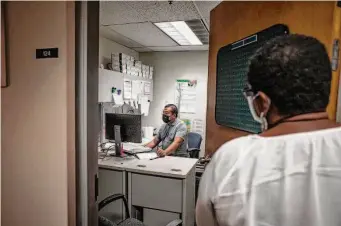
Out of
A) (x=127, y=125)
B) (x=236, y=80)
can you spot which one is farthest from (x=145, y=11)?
(x=236, y=80)

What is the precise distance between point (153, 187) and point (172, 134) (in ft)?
3.40

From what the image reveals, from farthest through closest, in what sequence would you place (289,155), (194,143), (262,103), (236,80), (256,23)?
(194,143), (236,80), (256,23), (262,103), (289,155)

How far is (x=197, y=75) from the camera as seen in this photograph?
4398 mm

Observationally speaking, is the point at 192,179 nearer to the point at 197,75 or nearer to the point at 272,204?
the point at 272,204

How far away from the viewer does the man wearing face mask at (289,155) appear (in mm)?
656

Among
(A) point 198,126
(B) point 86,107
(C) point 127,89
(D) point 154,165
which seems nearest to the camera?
(B) point 86,107

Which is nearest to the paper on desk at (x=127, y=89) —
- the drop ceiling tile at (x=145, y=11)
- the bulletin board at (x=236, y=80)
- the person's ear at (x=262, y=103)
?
the drop ceiling tile at (x=145, y=11)

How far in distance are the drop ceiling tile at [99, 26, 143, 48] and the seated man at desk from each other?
119cm

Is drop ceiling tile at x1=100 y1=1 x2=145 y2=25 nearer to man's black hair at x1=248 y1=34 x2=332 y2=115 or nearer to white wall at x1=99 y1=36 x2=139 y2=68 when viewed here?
white wall at x1=99 y1=36 x2=139 y2=68

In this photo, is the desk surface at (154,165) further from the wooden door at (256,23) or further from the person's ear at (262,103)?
the person's ear at (262,103)

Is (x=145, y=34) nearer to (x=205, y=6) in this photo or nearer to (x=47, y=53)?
(x=205, y=6)

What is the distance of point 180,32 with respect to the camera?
317cm

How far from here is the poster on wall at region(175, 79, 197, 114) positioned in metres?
4.43

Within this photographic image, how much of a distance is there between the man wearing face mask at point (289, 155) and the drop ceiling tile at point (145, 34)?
7.63 ft
